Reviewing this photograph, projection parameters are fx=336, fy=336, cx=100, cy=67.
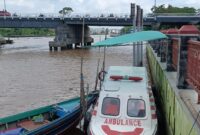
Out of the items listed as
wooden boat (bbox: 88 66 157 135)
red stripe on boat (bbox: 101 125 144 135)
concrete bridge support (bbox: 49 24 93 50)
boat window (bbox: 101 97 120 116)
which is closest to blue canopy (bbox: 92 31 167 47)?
wooden boat (bbox: 88 66 157 135)

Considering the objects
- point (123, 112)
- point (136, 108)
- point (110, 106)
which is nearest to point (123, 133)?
point (123, 112)

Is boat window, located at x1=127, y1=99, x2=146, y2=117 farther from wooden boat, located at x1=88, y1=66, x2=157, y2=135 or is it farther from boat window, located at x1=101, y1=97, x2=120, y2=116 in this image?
boat window, located at x1=101, y1=97, x2=120, y2=116

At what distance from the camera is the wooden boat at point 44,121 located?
11.7 m

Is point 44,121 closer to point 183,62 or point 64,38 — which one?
point 183,62

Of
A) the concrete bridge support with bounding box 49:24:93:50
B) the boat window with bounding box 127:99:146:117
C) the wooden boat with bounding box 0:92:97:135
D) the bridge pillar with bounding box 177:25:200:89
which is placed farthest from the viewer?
the concrete bridge support with bounding box 49:24:93:50

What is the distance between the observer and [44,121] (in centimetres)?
1322

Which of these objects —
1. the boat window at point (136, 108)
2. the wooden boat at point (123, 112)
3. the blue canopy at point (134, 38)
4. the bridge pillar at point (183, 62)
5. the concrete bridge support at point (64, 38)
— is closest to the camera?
the wooden boat at point (123, 112)

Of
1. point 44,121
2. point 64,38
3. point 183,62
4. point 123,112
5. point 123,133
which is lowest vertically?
point 44,121

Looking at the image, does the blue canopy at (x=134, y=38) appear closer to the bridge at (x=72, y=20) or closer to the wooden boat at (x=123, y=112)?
the wooden boat at (x=123, y=112)

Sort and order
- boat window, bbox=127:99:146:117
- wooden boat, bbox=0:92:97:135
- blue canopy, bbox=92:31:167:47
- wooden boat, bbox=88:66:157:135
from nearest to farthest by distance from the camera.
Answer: wooden boat, bbox=88:66:157:135 < boat window, bbox=127:99:146:117 < wooden boat, bbox=0:92:97:135 < blue canopy, bbox=92:31:167:47

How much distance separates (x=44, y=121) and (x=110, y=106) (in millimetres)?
3804

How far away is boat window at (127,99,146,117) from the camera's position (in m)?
10.2

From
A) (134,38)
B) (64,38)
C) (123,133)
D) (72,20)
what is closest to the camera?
(123,133)

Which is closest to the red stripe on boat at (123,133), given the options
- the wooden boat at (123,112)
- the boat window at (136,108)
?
the wooden boat at (123,112)
